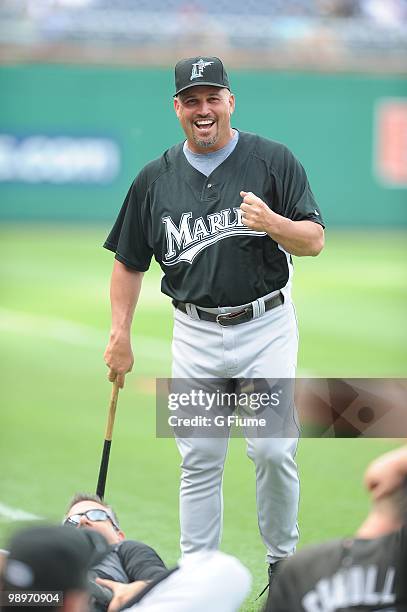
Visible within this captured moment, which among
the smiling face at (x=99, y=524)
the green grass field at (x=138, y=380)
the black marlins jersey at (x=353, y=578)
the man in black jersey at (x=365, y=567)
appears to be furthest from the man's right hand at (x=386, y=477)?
the green grass field at (x=138, y=380)

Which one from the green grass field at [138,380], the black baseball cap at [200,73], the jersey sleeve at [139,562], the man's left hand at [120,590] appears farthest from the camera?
the green grass field at [138,380]

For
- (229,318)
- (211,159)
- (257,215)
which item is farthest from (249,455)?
(211,159)

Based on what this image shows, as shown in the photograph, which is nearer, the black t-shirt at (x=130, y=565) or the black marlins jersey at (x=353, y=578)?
the black marlins jersey at (x=353, y=578)

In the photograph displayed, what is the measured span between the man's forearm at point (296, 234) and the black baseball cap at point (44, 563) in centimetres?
214

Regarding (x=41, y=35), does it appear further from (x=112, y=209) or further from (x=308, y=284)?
(x=308, y=284)

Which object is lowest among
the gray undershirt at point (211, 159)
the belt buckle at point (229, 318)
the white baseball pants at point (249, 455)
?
the white baseball pants at point (249, 455)

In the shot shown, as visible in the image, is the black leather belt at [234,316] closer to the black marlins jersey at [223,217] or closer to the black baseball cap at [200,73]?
the black marlins jersey at [223,217]

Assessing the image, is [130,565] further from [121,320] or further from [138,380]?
[138,380]

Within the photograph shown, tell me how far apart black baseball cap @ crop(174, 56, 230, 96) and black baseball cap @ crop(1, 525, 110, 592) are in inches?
100

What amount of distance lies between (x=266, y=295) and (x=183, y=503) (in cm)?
99

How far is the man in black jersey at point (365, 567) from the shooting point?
3102 mm

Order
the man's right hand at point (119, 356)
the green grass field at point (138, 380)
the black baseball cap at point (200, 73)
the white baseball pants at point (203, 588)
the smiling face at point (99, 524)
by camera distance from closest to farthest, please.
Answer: the white baseball pants at point (203, 588) → the smiling face at point (99, 524) → the black baseball cap at point (200, 73) → the man's right hand at point (119, 356) → the green grass field at point (138, 380)

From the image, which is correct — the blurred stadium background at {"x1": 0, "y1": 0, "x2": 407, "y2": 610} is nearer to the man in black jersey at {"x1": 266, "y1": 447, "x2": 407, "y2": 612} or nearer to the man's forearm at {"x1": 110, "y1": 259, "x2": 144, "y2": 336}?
the man's forearm at {"x1": 110, "y1": 259, "x2": 144, "y2": 336}

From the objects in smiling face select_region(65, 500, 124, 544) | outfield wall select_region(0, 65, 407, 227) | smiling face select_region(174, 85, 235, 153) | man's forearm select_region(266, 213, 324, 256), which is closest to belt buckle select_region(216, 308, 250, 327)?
man's forearm select_region(266, 213, 324, 256)
